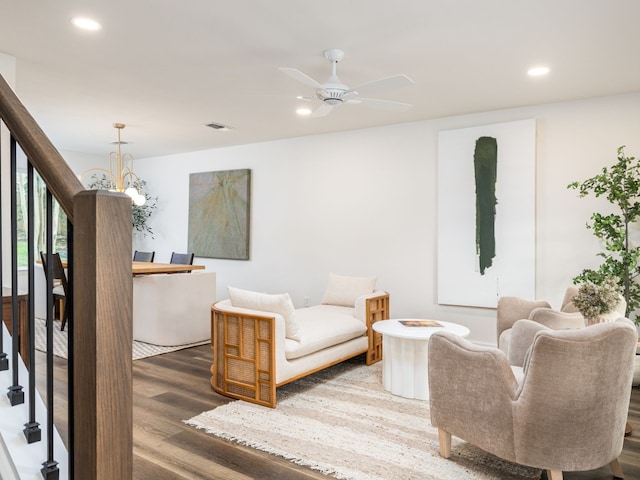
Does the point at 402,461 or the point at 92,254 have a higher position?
the point at 92,254

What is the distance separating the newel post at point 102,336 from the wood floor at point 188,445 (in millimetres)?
1706

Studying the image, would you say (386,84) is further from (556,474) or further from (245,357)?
(556,474)

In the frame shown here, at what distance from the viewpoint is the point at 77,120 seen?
18.2 ft

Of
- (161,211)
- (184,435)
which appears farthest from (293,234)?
(184,435)

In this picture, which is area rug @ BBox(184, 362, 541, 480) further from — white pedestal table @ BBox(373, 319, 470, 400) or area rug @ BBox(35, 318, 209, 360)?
area rug @ BBox(35, 318, 209, 360)

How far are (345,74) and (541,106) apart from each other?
7.49 feet

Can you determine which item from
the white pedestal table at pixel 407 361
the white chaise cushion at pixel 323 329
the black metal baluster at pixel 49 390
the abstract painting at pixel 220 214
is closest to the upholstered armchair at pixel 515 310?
the white pedestal table at pixel 407 361

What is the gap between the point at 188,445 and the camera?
8.96 ft

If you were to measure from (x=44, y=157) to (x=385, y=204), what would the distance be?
491 cm

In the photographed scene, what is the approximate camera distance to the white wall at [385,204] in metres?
4.50

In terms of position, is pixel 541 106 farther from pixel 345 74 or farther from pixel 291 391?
pixel 291 391

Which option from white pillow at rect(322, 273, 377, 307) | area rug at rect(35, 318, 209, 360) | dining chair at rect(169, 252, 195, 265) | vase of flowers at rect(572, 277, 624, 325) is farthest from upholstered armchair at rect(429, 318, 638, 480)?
dining chair at rect(169, 252, 195, 265)

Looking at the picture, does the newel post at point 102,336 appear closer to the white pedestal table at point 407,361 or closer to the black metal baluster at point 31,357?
the black metal baluster at point 31,357

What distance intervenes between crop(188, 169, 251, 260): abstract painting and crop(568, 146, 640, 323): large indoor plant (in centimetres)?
452
